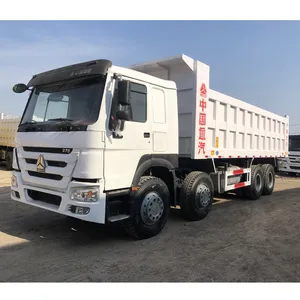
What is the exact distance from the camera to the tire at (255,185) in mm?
8516

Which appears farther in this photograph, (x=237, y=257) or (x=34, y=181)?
(x=34, y=181)

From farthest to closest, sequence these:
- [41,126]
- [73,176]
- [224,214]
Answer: [224,214], [41,126], [73,176]

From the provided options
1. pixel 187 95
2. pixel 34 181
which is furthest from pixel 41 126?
pixel 187 95

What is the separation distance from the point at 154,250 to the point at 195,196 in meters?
1.75

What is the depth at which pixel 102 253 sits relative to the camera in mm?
4270

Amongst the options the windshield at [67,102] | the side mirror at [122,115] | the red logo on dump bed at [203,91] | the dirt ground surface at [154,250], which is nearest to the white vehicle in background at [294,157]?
the dirt ground surface at [154,250]

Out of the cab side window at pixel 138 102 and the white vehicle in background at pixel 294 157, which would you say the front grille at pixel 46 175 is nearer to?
the cab side window at pixel 138 102

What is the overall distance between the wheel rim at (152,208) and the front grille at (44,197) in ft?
4.28

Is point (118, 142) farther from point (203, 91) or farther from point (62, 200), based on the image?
point (203, 91)

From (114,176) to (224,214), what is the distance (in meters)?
3.53

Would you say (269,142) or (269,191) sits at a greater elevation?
(269,142)

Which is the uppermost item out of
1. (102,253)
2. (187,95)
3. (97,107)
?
→ (187,95)

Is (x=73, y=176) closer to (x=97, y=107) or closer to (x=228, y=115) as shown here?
(x=97, y=107)

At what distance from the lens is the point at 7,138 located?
56.2ft
